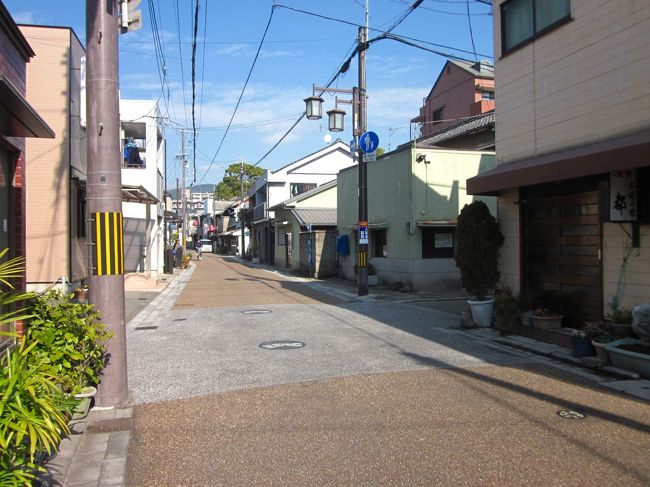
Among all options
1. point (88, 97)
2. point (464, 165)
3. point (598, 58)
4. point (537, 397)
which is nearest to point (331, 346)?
point (537, 397)

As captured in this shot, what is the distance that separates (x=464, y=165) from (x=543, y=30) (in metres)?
8.91

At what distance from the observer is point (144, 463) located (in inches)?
167

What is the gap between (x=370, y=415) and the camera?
527 cm

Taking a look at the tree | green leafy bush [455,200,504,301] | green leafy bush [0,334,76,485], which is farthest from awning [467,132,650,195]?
the tree

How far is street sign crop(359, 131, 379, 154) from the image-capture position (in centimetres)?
1642

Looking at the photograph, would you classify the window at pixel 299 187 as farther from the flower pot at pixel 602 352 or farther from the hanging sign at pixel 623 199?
the flower pot at pixel 602 352

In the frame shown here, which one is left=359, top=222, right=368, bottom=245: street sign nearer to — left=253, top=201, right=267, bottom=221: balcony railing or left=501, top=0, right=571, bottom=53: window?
left=501, top=0, right=571, bottom=53: window

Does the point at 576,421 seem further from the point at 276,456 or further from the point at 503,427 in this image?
the point at 276,456

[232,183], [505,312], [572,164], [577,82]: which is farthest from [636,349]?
[232,183]

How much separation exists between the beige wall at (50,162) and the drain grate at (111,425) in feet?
24.4

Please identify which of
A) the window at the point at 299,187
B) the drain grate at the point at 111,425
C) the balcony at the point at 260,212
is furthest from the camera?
the balcony at the point at 260,212

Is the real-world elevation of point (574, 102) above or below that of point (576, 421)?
above

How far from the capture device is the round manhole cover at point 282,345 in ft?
28.7

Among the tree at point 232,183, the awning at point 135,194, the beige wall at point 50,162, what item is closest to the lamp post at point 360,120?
the awning at point 135,194
